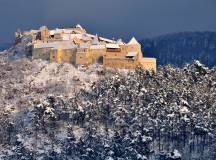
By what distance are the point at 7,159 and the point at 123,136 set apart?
2606 centimetres

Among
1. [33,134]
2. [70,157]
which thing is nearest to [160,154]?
[70,157]

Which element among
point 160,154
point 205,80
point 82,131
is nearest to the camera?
point 160,154

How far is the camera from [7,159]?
174 meters

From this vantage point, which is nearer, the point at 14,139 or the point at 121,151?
the point at 121,151

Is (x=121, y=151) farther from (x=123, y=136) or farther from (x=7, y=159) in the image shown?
(x=7, y=159)

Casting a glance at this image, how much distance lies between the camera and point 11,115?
190 m

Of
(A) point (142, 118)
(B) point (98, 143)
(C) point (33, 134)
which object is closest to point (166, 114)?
(A) point (142, 118)

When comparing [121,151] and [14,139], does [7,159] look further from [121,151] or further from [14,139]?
[121,151]

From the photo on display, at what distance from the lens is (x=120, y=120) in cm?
17912

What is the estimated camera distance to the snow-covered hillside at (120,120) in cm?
→ 17038

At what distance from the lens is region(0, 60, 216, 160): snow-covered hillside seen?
559 feet

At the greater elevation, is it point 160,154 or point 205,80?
point 205,80

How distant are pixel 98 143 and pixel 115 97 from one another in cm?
1730

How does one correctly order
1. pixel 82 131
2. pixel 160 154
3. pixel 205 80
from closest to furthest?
pixel 160 154 → pixel 82 131 → pixel 205 80
